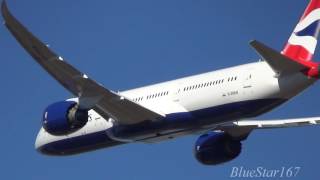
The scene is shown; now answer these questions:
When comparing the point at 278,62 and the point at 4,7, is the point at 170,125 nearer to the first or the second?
the point at 278,62

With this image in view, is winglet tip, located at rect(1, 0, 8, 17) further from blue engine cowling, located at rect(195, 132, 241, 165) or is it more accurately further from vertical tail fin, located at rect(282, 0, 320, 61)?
blue engine cowling, located at rect(195, 132, 241, 165)

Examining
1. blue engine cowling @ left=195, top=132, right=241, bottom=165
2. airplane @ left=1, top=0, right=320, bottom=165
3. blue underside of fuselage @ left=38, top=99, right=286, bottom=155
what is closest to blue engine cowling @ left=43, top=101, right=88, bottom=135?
airplane @ left=1, top=0, right=320, bottom=165

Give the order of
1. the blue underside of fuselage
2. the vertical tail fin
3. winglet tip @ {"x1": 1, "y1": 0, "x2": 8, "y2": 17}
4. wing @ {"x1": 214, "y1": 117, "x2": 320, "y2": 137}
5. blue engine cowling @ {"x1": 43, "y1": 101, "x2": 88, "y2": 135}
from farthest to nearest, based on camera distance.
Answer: wing @ {"x1": 214, "y1": 117, "x2": 320, "y2": 137}
the vertical tail fin
blue engine cowling @ {"x1": 43, "y1": 101, "x2": 88, "y2": 135}
the blue underside of fuselage
winglet tip @ {"x1": 1, "y1": 0, "x2": 8, "y2": 17}

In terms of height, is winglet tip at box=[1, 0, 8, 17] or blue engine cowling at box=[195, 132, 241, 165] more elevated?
winglet tip at box=[1, 0, 8, 17]

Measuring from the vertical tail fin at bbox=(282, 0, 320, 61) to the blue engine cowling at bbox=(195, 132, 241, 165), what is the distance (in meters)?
7.38

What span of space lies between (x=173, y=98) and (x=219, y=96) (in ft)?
9.82

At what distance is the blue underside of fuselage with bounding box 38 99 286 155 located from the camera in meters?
50.3

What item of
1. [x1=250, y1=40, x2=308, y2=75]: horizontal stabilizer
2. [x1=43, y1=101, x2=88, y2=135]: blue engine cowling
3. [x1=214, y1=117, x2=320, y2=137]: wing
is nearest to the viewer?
[x1=250, y1=40, x2=308, y2=75]: horizontal stabilizer

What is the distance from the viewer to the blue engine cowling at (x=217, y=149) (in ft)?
190

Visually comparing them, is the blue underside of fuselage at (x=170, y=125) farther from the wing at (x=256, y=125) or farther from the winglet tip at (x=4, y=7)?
the winglet tip at (x=4, y=7)

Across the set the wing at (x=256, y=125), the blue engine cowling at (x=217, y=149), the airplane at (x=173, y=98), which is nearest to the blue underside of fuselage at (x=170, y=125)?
the airplane at (x=173, y=98)

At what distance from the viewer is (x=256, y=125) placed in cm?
5722

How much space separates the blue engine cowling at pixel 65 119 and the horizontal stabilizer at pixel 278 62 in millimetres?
9479

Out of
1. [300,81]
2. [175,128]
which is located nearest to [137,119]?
[175,128]
